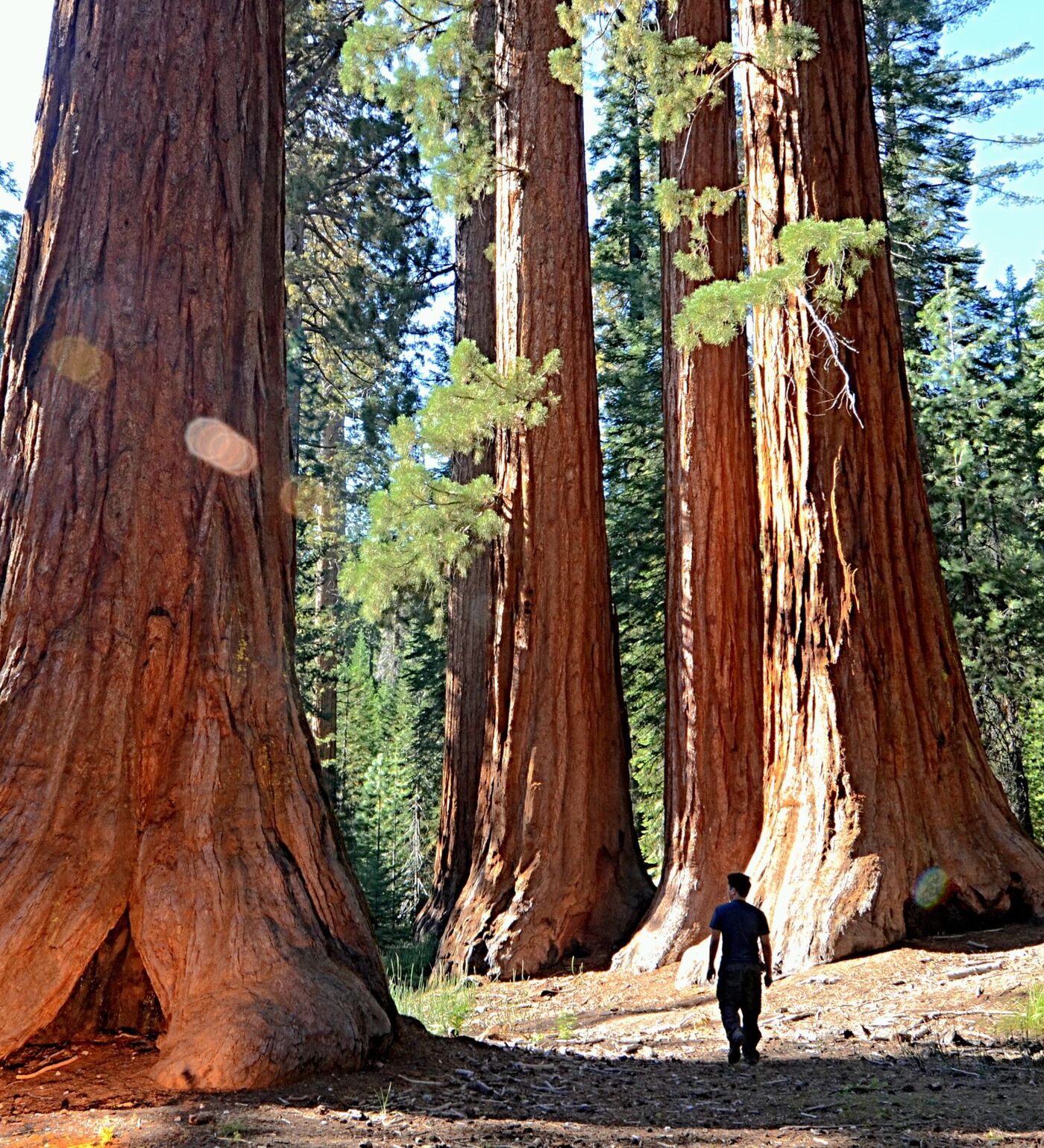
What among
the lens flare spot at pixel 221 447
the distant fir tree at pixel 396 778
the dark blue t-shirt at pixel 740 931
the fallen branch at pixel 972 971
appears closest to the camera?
the lens flare spot at pixel 221 447

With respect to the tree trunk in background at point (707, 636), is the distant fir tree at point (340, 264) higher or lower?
higher

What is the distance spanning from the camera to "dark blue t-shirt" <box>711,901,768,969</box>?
6.34 meters

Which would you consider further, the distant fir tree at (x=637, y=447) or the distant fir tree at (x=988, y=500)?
the distant fir tree at (x=637, y=447)

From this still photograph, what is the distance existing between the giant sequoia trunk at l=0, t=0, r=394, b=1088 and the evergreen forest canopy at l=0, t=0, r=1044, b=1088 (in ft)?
0.06

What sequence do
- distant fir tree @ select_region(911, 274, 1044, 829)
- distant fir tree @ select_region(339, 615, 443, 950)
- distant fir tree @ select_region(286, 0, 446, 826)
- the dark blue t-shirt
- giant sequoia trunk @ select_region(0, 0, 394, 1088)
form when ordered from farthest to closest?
distant fir tree @ select_region(339, 615, 443, 950) < distant fir tree @ select_region(286, 0, 446, 826) < distant fir tree @ select_region(911, 274, 1044, 829) < the dark blue t-shirt < giant sequoia trunk @ select_region(0, 0, 394, 1088)

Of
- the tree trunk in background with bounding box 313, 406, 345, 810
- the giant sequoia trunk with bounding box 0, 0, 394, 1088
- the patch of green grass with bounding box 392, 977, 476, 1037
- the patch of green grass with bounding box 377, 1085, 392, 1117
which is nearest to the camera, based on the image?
the patch of green grass with bounding box 377, 1085, 392, 1117

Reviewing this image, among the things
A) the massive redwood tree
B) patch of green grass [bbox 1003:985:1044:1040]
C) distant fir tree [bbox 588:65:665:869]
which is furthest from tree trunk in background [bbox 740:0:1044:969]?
distant fir tree [bbox 588:65:665:869]

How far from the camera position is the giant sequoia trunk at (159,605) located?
14.7 feet

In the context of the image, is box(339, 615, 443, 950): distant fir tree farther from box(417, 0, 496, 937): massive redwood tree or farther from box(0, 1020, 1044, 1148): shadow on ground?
box(0, 1020, 1044, 1148): shadow on ground

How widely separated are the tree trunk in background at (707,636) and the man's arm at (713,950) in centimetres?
285

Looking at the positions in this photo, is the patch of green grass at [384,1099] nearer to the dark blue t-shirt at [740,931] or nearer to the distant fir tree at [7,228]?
the dark blue t-shirt at [740,931]

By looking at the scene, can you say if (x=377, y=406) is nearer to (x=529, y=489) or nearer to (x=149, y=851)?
(x=529, y=489)

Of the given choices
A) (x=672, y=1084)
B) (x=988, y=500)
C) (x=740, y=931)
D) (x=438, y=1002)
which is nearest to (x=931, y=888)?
(x=740, y=931)

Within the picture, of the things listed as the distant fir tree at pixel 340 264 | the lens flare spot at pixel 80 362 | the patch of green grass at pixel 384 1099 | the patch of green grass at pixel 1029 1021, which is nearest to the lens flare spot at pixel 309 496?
the distant fir tree at pixel 340 264
